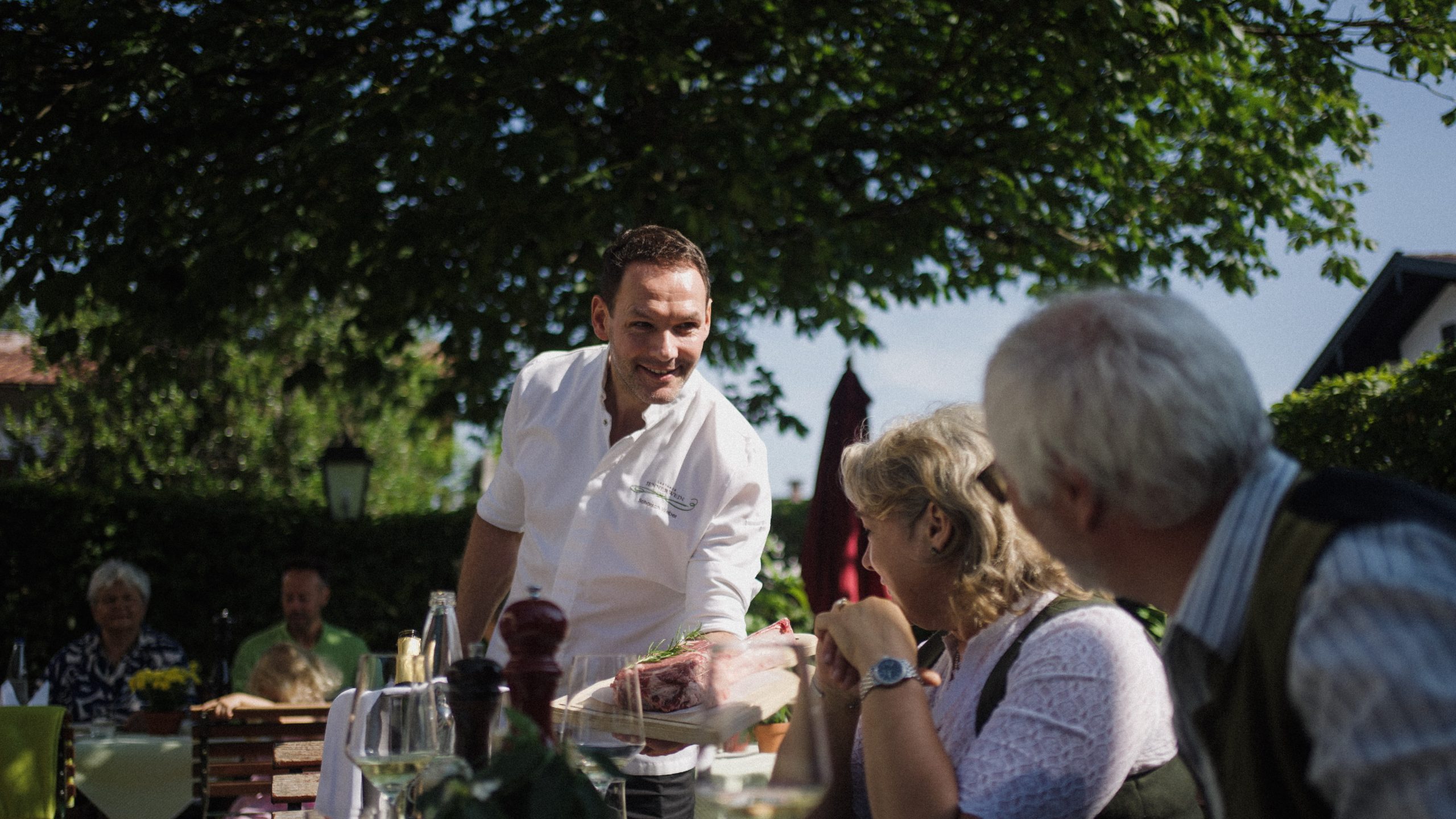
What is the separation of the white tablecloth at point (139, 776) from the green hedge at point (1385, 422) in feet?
21.7

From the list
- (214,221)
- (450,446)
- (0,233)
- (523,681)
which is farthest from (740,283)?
(450,446)

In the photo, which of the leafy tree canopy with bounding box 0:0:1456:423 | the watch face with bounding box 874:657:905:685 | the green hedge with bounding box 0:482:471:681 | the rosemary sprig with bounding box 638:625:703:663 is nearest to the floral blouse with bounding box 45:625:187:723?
the leafy tree canopy with bounding box 0:0:1456:423

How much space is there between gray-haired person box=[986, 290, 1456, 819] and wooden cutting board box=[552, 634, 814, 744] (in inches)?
15.3

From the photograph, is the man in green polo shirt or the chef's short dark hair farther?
the man in green polo shirt

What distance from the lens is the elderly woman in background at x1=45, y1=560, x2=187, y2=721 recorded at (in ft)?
23.0

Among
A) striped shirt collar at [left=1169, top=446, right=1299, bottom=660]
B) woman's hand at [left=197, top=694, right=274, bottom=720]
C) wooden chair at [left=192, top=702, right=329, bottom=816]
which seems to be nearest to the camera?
striped shirt collar at [left=1169, top=446, right=1299, bottom=660]

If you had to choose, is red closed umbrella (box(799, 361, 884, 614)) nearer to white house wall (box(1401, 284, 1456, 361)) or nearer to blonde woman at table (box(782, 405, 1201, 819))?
blonde woman at table (box(782, 405, 1201, 819))

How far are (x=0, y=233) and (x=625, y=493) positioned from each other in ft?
18.3

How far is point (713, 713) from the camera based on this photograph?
1.50 m

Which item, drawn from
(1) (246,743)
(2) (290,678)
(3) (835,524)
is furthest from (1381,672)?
(2) (290,678)

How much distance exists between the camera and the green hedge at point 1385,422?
7348mm

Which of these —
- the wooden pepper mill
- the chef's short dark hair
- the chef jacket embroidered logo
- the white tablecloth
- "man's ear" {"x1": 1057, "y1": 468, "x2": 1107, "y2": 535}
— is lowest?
the white tablecloth

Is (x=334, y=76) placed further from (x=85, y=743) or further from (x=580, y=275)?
(x=85, y=743)

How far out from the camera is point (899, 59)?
7.70 metres
